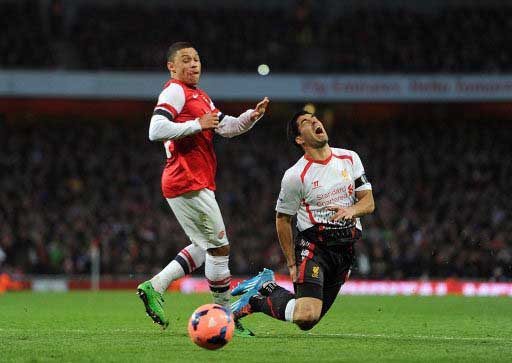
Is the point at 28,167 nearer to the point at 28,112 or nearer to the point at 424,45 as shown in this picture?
the point at 28,112

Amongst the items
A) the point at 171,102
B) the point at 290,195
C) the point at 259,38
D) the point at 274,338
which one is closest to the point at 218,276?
the point at 274,338

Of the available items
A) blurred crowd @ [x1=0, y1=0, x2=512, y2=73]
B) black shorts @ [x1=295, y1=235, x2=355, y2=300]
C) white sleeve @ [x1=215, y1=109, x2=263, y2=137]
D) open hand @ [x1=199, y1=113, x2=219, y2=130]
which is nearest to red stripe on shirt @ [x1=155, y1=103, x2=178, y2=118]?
open hand @ [x1=199, y1=113, x2=219, y2=130]

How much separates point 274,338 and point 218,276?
76cm

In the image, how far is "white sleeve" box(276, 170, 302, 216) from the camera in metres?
8.24

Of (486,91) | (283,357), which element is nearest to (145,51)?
(486,91)

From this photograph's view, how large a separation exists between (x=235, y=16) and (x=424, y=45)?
5903 mm

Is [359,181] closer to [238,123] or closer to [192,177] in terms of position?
[238,123]

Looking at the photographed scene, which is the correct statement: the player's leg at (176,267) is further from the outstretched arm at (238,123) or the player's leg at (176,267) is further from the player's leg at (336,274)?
the player's leg at (336,274)

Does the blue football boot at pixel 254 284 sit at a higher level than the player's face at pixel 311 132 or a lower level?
lower

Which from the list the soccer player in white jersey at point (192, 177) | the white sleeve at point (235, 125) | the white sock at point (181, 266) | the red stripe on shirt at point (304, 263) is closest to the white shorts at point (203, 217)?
the soccer player in white jersey at point (192, 177)

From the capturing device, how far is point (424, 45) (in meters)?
28.8

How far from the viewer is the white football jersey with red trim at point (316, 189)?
27.1 feet

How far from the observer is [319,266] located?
8320 mm

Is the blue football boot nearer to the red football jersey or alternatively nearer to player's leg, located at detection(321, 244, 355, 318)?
player's leg, located at detection(321, 244, 355, 318)
